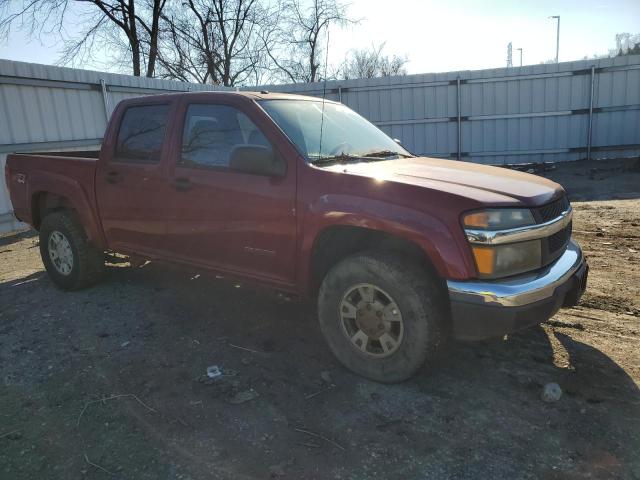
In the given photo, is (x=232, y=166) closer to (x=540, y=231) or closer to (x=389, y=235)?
(x=389, y=235)

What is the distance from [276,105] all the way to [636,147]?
13.5 meters

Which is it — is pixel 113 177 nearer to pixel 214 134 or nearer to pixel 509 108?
pixel 214 134

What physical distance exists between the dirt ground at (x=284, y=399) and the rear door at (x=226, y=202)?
2.27ft

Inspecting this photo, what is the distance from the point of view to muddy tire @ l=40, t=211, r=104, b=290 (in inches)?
193

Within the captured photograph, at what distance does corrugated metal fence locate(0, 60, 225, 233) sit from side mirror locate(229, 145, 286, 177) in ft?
22.8

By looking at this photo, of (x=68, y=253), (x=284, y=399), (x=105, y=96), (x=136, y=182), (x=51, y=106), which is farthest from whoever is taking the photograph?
(x=105, y=96)

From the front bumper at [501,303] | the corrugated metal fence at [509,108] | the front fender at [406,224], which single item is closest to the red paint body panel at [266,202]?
the front fender at [406,224]

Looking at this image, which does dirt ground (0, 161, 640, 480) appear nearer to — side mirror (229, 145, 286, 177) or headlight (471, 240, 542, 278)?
headlight (471, 240, 542, 278)

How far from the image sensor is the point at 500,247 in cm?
270

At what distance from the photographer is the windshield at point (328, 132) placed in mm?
3516

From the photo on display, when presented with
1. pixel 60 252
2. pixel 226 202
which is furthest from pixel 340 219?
pixel 60 252

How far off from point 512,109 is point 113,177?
41.0 ft

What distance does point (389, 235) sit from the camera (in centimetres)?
307

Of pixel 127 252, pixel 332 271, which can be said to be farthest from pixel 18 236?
pixel 332 271
